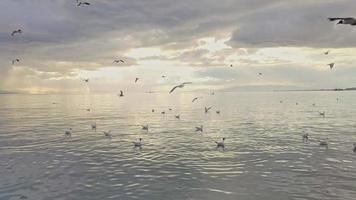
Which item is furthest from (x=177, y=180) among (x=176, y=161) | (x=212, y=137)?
(x=212, y=137)

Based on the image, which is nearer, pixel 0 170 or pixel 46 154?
pixel 0 170

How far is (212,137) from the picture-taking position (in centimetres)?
4769

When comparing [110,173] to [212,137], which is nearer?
[110,173]

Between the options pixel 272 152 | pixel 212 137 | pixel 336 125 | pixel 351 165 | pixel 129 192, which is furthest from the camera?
pixel 336 125

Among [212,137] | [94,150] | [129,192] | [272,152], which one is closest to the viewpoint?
[129,192]

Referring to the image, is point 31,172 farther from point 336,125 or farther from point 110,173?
point 336,125

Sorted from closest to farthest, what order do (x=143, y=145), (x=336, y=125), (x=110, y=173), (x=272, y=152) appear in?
(x=110, y=173) → (x=272, y=152) → (x=143, y=145) → (x=336, y=125)

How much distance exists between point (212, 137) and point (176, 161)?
15.4 metres

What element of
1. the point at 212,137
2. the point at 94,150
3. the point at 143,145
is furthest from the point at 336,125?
the point at 94,150

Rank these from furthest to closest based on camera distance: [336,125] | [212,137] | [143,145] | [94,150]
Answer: [336,125] < [212,137] < [143,145] < [94,150]

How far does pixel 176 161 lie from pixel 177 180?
19.1 ft

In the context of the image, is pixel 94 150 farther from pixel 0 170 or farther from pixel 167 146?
pixel 0 170

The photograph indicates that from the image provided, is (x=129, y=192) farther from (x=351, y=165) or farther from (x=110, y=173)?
(x=351, y=165)

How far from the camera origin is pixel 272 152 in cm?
3616
